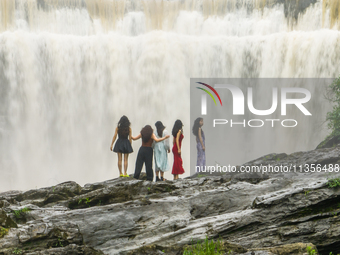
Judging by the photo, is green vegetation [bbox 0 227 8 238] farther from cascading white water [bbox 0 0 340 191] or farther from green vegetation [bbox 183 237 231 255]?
cascading white water [bbox 0 0 340 191]

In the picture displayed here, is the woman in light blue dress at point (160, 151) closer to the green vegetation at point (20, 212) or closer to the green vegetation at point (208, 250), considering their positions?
the green vegetation at point (20, 212)

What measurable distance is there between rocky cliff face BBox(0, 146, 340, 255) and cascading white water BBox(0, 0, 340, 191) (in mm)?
9236

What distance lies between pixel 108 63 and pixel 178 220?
12.0 meters

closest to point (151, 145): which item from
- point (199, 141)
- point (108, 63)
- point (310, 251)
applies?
point (199, 141)

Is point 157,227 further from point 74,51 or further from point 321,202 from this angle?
point 74,51

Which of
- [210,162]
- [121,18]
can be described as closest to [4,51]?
[121,18]

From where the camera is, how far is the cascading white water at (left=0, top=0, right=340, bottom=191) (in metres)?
15.9

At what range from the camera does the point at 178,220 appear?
5.95m

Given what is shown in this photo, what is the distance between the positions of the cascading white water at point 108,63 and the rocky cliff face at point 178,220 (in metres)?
9.24

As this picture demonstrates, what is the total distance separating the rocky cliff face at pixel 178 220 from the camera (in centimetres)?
492

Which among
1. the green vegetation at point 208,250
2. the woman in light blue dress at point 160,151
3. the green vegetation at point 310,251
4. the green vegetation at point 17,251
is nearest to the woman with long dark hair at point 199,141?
the woman in light blue dress at point 160,151

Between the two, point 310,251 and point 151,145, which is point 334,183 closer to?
point 310,251

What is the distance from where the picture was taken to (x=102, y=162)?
16.4 m

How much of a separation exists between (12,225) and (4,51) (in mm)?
12700
